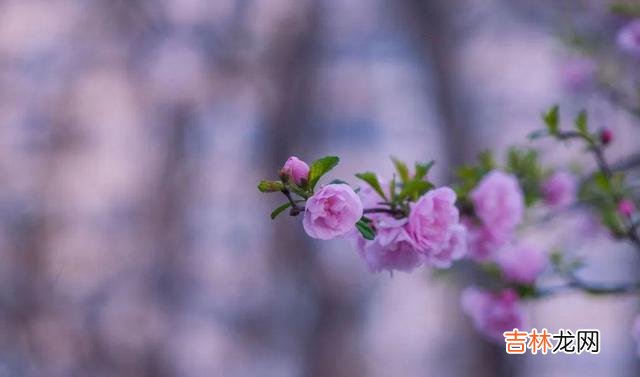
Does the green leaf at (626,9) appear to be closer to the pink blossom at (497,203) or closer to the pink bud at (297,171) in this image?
the pink blossom at (497,203)

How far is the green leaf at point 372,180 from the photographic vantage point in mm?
534

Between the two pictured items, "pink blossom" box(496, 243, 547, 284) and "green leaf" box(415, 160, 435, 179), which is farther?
"pink blossom" box(496, 243, 547, 284)

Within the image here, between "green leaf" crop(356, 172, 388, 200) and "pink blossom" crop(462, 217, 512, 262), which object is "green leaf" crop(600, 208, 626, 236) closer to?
"pink blossom" crop(462, 217, 512, 262)

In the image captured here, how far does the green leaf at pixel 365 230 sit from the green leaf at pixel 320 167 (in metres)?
0.04

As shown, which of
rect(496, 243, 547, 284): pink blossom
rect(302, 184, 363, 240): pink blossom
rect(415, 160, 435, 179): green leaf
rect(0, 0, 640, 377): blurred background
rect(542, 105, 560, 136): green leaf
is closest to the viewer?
rect(302, 184, 363, 240): pink blossom

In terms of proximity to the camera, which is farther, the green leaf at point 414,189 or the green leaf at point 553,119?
the green leaf at point 553,119

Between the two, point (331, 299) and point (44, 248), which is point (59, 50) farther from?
point (331, 299)

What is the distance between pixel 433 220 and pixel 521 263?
0.30 metres

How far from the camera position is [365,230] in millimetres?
475

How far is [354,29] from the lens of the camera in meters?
2.63

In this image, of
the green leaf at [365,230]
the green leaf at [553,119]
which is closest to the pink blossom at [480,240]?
the green leaf at [553,119]

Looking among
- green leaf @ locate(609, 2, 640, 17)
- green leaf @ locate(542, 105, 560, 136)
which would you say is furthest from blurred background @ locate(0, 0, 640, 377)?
green leaf @ locate(542, 105, 560, 136)

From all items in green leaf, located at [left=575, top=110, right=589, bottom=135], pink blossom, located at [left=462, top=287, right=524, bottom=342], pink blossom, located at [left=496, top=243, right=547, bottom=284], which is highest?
green leaf, located at [left=575, top=110, right=589, bottom=135]

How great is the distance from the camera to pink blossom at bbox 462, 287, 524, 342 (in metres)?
0.79
